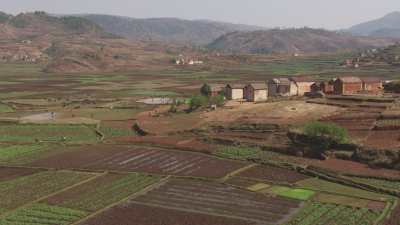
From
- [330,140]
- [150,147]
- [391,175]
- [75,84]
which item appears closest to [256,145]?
[330,140]

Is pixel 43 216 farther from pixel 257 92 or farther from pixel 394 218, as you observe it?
pixel 257 92

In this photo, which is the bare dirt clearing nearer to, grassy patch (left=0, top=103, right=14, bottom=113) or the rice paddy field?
the rice paddy field

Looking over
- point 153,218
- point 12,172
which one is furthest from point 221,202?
point 12,172

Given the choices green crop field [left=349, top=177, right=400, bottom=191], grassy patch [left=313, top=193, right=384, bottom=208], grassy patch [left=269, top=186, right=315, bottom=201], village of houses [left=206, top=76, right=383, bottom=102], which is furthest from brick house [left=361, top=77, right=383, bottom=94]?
grassy patch [left=313, top=193, right=384, bottom=208]

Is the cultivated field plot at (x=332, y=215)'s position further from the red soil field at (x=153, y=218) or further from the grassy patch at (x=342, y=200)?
the red soil field at (x=153, y=218)

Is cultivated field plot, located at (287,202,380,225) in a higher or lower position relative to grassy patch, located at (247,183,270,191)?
lower

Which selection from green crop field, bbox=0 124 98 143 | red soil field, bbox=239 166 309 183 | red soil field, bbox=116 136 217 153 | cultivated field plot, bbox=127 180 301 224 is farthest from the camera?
green crop field, bbox=0 124 98 143
